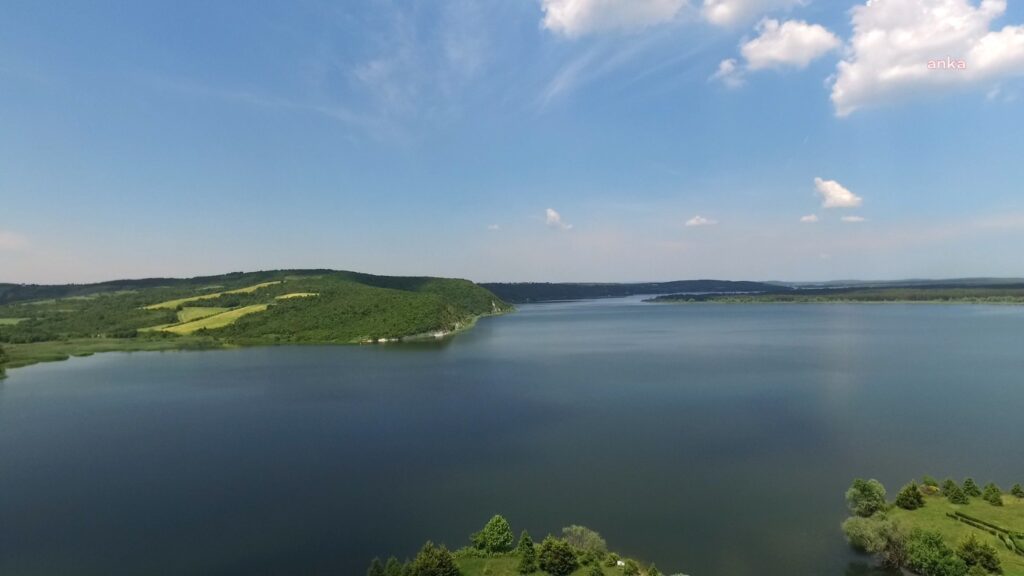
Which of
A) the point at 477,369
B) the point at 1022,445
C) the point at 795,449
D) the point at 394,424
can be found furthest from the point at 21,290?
the point at 1022,445

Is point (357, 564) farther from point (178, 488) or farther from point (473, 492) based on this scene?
point (178, 488)

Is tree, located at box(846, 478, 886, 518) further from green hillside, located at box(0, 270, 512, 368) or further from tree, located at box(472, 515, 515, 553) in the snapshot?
green hillside, located at box(0, 270, 512, 368)

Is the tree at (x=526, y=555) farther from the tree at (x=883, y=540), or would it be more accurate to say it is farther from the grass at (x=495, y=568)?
the tree at (x=883, y=540)

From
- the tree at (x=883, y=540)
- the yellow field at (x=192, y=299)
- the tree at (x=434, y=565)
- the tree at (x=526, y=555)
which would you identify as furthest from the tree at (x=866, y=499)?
the yellow field at (x=192, y=299)

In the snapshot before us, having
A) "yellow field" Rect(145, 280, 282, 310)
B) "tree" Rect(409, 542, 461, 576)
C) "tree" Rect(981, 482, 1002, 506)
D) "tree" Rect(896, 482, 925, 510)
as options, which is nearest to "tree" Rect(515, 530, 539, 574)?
"tree" Rect(409, 542, 461, 576)

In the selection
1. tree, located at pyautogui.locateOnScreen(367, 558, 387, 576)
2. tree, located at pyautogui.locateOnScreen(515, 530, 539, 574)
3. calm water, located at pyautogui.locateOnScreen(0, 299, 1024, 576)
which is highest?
tree, located at pyautogui.locateOnScreen(367, 558, 387, 576)

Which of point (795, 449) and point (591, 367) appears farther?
point (591, 367)
